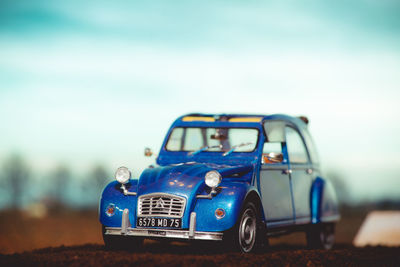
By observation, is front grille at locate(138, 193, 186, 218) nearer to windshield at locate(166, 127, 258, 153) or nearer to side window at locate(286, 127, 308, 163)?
windshield at locate(166, 127, 258, 153)

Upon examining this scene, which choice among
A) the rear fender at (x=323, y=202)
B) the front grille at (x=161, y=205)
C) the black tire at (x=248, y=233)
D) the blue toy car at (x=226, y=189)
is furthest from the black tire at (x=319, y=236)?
the front grille at (x=161, y=205)

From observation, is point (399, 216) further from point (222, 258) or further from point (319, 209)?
point (222, 258)

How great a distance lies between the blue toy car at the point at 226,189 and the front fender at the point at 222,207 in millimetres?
14

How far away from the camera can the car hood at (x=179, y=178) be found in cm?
938

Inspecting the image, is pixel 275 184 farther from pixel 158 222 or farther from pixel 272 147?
pixel 158 222

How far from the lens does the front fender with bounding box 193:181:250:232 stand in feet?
30.1

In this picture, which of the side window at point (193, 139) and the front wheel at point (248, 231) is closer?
the front wheel at point (248, 231)

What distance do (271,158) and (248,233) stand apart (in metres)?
1.40

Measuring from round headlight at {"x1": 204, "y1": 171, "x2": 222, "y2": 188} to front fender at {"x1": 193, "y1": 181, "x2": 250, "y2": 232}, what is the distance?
200mm

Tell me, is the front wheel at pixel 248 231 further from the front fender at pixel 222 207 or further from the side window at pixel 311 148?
the side window at pixel 311 148

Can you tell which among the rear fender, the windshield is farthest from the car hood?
the rear fender

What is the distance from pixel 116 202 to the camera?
9.82 meters

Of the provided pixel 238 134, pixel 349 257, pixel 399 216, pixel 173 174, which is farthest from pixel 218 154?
pixel 399 216

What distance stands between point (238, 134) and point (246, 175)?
4.41 feet
